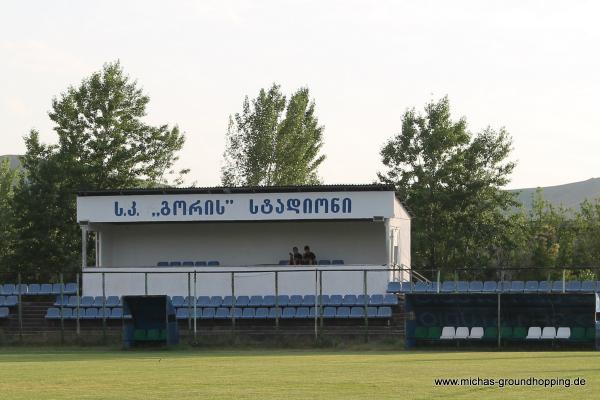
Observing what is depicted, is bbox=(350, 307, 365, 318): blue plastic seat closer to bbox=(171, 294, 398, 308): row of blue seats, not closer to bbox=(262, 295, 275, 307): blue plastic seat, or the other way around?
bbox=(171, 294, 398, 308): row of blue seats

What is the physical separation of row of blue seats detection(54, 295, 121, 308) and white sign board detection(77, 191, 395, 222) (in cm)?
488

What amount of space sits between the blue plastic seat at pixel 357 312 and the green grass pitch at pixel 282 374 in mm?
6341

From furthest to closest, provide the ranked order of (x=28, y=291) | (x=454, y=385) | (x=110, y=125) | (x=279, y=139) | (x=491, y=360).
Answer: (x=279, y=139), (x=110, y=125), (x=28, y=291), (x=491, y=360), (x=454, y=385)

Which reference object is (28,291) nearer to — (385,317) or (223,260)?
(223,260)

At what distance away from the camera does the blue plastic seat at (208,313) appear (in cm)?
4500

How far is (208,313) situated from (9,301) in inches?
317

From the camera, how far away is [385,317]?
4375 cm

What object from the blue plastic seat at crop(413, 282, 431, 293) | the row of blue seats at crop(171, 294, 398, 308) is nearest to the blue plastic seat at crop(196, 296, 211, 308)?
the row of blue seats at crop(171, 294, 398, 308)

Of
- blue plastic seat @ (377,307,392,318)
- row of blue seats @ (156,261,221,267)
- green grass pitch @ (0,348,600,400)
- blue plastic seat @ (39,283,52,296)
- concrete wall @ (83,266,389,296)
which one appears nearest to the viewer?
green grass pitch @ (0,348,600,400)

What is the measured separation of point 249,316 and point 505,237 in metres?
29.4

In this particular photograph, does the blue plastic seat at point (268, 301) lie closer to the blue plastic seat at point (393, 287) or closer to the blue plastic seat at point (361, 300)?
the blue plastic seat at point (361, 300)

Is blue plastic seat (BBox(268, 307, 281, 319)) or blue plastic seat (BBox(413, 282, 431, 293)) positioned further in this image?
blue plastic seat (BBox(413, 282, 431, 293))

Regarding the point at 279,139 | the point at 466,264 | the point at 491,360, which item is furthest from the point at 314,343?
the point at 279,139

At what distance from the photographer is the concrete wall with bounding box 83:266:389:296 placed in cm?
4759
